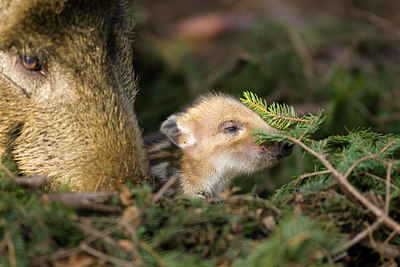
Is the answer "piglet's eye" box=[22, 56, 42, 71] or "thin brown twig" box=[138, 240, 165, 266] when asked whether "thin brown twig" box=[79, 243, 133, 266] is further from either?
"piglet's eye" box=[22, 56, 42, 71]

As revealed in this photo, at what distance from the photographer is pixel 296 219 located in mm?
2213

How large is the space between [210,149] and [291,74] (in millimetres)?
2828

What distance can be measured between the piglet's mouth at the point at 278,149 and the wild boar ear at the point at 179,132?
1.91 feet

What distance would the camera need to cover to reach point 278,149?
377 cm

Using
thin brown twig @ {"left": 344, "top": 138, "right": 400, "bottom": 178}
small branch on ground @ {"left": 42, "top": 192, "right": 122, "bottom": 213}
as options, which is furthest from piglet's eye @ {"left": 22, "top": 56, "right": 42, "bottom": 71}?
thin brown twig @ {"left": 344, "top": 138, "right": 400, "bottom": 178}

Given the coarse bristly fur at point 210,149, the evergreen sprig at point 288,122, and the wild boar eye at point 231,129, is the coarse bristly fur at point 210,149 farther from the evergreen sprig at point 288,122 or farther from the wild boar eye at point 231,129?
the evergreen sprig at point 288,122

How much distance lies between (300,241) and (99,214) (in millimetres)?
936

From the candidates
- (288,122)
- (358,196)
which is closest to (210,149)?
(288,122)

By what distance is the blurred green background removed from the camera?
5.44 meters

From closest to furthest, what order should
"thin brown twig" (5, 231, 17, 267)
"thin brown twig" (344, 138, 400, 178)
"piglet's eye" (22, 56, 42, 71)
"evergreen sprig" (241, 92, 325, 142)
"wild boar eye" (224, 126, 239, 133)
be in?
"thin brown twig" (5, 231, 17, 267)
"thin brown twig" (344, 138, 400, 178)
"evergreen sprig" (241, 92, 325, 142)
"piglet's eye" (22, 56, 42, 71)
"wild boar eye" (224, 126, 239, 133)

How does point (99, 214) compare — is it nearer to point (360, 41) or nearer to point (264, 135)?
point (264, 135)

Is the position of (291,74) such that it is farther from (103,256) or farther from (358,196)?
(103,256)

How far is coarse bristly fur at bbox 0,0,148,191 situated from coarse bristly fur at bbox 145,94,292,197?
65cm

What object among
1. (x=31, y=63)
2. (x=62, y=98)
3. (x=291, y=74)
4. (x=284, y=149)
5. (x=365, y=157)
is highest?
(x=31, y=63)
